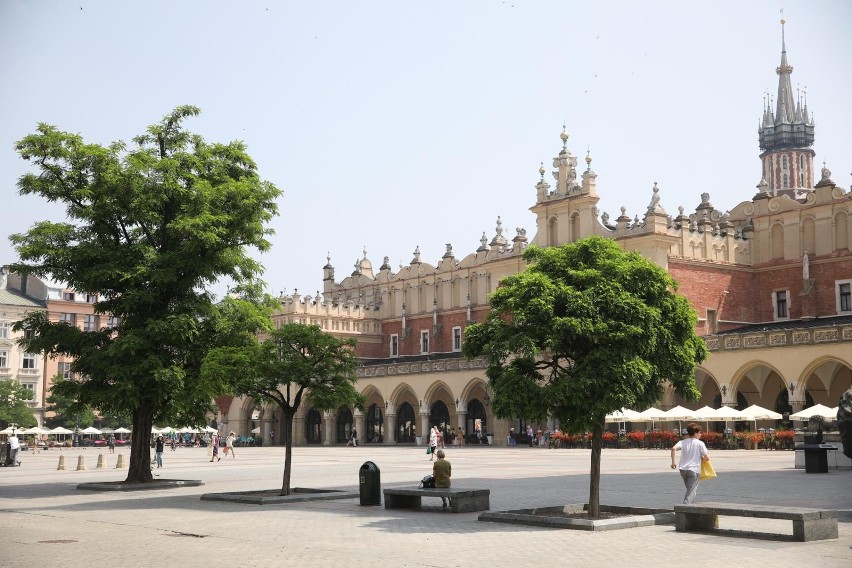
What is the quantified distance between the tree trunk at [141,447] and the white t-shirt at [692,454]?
1544 centimetres

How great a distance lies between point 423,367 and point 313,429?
14494 mm

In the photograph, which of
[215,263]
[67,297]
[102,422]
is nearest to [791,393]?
[215,263]

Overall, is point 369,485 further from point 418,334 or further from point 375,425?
point 418,334

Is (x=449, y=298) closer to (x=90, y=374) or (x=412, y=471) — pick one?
(x=412, y=471)

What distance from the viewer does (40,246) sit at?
25.5m

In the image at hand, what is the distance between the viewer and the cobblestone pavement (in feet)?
40.1

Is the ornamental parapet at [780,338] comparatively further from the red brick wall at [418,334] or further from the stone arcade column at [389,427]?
the stone arcade column at [389,427]

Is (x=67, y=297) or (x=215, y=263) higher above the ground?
(x=67, y=297)

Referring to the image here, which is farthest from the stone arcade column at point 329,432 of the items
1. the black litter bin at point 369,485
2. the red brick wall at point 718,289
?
the black litter bin at point 369,485

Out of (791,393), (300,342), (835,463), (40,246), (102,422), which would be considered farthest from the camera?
(102,422)

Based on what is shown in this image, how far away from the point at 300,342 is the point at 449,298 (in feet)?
175

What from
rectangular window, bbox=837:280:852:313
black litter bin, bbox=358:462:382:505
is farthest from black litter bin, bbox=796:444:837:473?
rectangular window, bbox=837:280:852:313

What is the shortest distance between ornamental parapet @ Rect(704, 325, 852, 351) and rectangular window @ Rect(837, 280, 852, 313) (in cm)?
913

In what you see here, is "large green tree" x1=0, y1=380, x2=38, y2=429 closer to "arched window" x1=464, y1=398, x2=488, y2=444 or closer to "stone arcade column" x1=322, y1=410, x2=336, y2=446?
"stone arcade column" x1=322, y1=410, x2=336, y2=446
